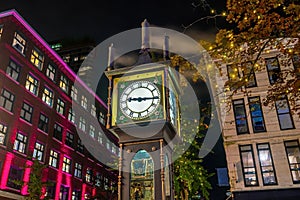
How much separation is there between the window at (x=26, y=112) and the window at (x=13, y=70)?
7.27 ft

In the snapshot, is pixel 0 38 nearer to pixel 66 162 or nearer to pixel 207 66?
pixel 66 162

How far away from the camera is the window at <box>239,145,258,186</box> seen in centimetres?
1638

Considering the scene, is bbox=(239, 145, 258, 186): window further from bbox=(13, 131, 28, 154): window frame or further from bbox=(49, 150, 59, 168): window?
bbox=(49, 150, 59, 168): window

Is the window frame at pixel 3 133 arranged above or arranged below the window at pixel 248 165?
above

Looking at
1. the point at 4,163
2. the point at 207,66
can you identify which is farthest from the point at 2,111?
the point at 207,66

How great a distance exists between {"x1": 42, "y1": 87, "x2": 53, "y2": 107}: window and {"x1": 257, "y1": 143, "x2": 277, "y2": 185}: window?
59.2 ft

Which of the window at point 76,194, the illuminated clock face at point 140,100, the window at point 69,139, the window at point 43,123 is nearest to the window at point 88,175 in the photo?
the window at point 76,194

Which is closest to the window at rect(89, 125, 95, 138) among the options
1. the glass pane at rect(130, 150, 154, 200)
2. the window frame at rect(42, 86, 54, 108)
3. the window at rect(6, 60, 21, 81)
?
the window frame at rect(42, 86, 54, 108)

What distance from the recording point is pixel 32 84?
931 inches

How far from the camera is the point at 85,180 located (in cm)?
3075

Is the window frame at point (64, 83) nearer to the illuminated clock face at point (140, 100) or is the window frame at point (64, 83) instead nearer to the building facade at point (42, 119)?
the building facade at point (42, 119)

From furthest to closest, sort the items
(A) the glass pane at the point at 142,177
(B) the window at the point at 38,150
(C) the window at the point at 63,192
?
1. (C) the window at the point at 63,192
2. (B) the window at the point at 38,150
3. (A) the glass pane at the point at 142,177

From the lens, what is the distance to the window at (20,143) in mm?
20750

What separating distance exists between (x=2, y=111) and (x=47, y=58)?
817 centimetres
